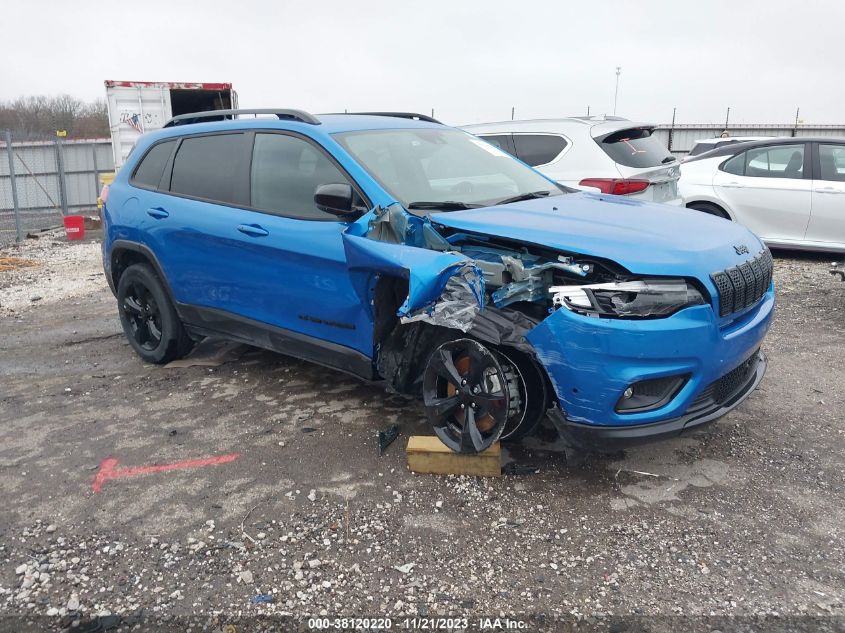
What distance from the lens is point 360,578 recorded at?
280cm

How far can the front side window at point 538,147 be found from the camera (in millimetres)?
7477

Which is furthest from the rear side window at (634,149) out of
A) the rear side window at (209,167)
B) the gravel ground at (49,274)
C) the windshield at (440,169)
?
the gravel ground at (49,274)

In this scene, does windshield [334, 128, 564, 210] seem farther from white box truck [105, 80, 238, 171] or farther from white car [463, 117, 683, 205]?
white box truck [105, 80, 238, 171]

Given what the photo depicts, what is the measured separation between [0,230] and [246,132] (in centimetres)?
1282

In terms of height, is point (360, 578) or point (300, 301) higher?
point (300, 301)

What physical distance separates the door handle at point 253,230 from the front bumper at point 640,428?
2055 mm

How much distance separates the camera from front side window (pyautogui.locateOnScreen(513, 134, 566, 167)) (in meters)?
7.48

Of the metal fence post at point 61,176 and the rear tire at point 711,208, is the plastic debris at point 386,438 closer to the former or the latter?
the rear tire at point 711,208

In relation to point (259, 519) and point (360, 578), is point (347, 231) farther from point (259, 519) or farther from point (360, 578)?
point (360, 578)

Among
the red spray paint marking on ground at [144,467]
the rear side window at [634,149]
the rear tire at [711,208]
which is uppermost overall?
the rear side window at [634,149]

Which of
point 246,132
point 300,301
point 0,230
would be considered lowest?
point 0,230

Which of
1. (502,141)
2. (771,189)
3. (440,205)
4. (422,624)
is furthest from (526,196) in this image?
(771,189)

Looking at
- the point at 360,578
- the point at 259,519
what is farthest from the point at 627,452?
the point at 259,519

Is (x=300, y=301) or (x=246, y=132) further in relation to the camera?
(x=246, y=132)
